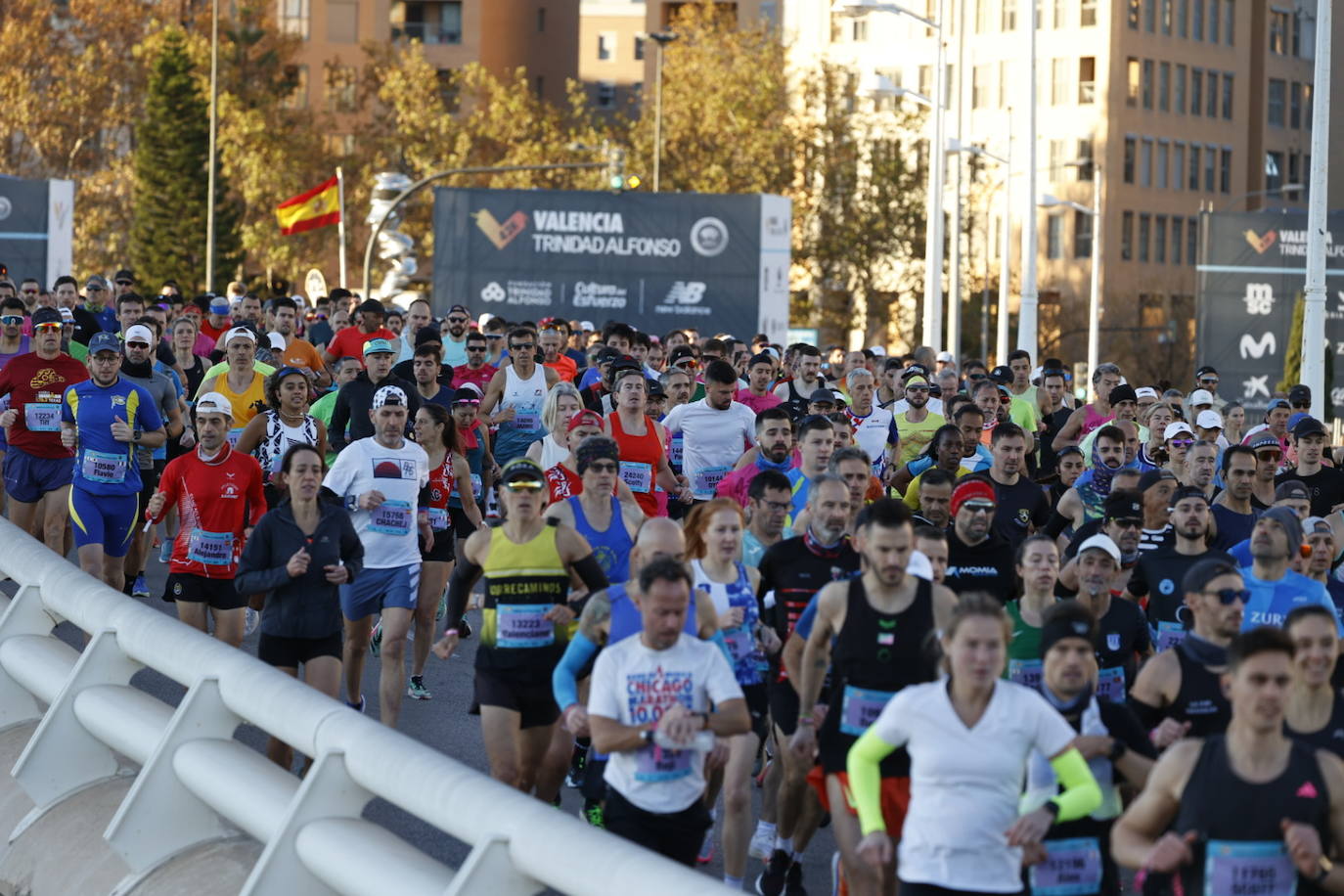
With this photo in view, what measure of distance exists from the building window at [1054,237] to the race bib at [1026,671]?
87.2 m

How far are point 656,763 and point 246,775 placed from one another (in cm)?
157

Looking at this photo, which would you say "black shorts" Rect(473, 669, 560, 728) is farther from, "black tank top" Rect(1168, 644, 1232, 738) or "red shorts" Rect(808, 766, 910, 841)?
"black tank top" Rect(1168, 644, 1232, 738)

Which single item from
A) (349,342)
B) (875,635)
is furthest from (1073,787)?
(349,342)

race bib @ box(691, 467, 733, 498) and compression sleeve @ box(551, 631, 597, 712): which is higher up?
race bib @ box(691, 467, 733, 498)

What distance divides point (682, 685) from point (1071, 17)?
289ft

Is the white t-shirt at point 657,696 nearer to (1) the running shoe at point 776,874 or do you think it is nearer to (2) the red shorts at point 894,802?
(2) the red shorts at point 894,802

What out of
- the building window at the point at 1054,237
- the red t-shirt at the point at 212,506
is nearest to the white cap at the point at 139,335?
the red t-shirt at the point at 212,506

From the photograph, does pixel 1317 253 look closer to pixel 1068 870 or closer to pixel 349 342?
pixel 349 342

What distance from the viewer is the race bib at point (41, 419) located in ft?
50.6

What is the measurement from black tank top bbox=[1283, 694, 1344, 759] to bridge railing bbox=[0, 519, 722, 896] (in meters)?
2.41

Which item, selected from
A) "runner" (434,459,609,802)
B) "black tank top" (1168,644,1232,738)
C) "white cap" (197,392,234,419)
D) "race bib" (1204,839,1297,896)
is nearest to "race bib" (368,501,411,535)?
"white cap" (197,392,234,419)

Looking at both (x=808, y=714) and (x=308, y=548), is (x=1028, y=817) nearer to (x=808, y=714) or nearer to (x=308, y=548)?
(x=808, y=714)

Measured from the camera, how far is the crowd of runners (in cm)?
657

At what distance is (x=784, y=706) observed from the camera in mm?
9703
